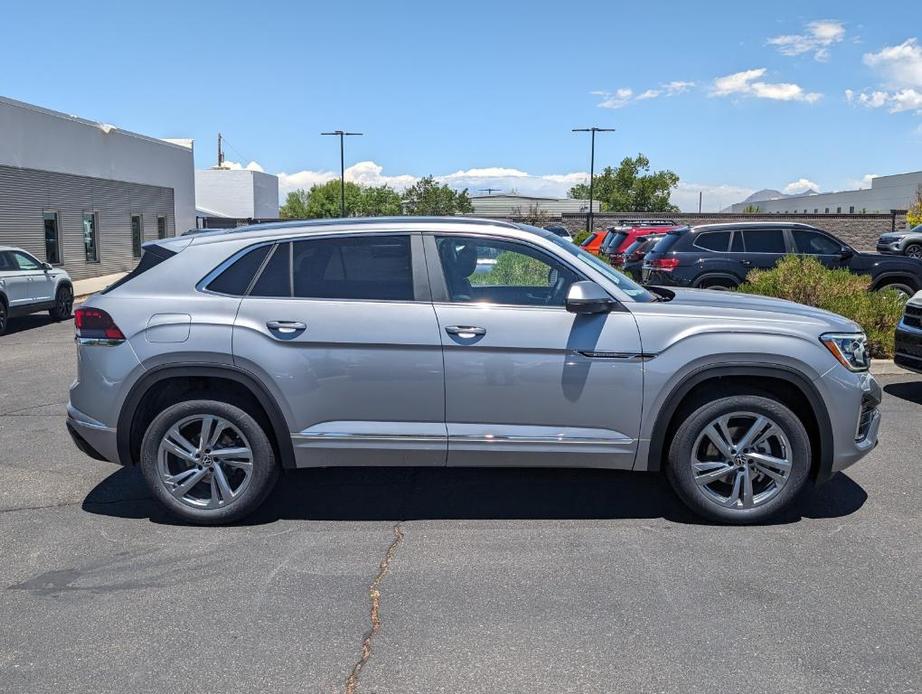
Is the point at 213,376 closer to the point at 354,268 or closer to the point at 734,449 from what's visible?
the point at 354,268

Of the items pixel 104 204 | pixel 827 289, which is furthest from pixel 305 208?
pixel 827 289

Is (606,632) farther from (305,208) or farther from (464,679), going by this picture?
(305,208)

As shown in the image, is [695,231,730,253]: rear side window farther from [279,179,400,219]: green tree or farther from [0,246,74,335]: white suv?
[279,179,400,219]: green tree

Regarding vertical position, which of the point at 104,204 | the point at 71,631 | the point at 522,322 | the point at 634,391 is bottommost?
the point at 71,631

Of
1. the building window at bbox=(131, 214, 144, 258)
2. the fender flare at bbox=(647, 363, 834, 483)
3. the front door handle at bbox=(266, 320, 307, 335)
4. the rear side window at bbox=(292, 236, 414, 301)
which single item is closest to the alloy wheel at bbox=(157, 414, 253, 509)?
the front door handle at bbox=(266, 320, 307, 335)

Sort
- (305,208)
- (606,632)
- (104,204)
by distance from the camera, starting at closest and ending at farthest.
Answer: (606,632) < (104,204) < (305,208)

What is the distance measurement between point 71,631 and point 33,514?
1.74 metres

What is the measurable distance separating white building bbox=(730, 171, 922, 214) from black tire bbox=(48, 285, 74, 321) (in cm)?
Answer: 6551

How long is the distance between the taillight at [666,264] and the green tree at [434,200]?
60.5 meters

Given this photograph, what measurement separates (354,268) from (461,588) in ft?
6.26

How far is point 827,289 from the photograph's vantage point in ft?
35.2

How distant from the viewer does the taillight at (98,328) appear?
15.7 feet

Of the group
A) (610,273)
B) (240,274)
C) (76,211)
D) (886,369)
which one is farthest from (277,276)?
(76,211)

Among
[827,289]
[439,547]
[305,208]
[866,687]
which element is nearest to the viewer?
[866,687]
